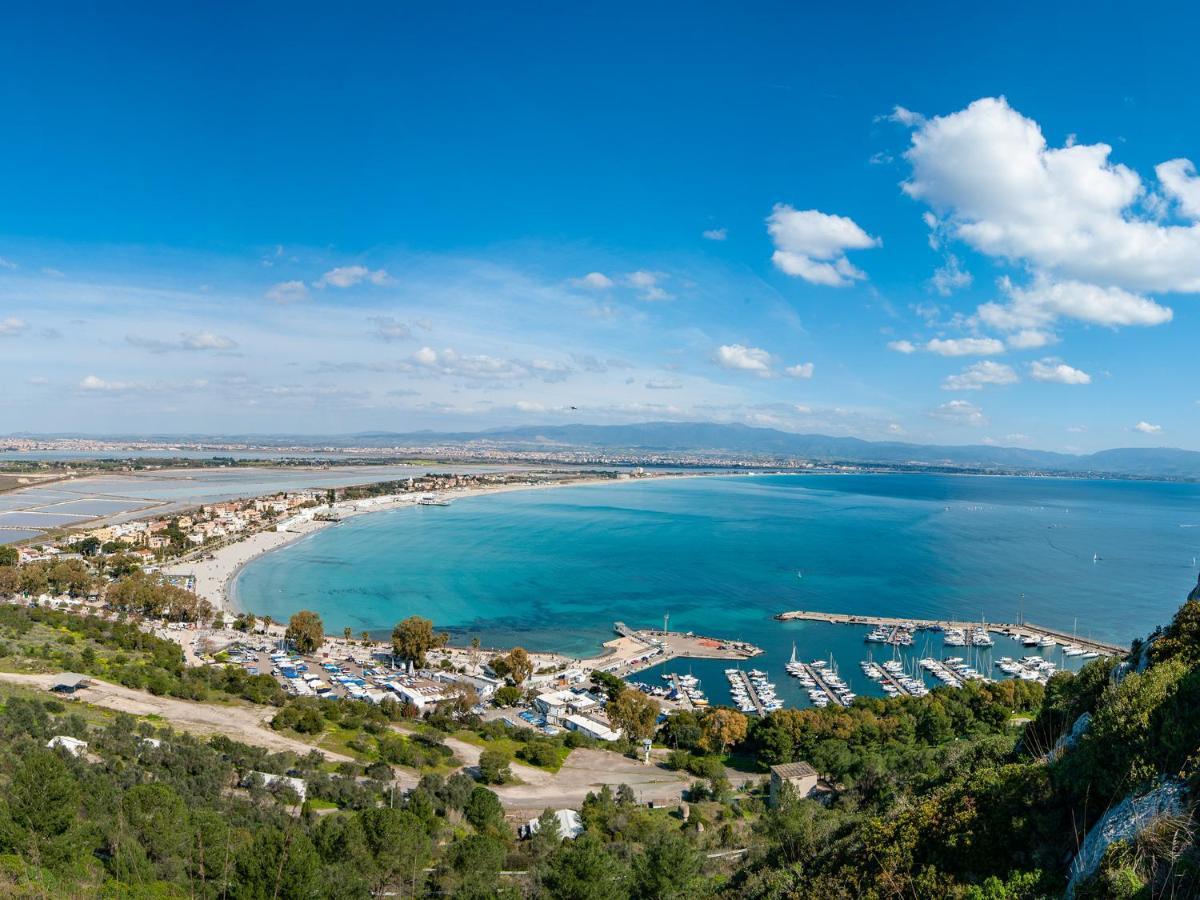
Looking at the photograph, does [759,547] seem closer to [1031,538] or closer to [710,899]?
[1031,538]

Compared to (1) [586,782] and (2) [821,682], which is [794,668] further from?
(1) [586,782]

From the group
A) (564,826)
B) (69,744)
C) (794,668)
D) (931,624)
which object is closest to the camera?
(564,826)

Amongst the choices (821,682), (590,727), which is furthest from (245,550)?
(821,682)

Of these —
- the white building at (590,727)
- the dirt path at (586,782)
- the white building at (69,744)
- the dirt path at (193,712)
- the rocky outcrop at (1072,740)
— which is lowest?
the white building at (590,727)

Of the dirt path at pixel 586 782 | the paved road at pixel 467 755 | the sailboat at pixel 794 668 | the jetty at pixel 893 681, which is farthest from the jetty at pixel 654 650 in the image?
the paved road at pixel 467 755

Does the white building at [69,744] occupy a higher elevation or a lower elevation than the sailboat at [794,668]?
higher

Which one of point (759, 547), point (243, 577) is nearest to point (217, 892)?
point (243, 577)

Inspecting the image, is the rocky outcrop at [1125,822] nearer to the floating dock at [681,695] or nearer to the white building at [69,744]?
the white building at [69,744]
